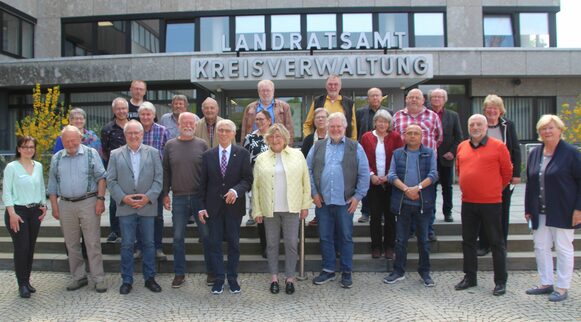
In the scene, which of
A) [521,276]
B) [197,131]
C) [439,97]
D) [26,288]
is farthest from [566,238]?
[26,288]

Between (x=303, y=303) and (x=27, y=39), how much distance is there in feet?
57.8

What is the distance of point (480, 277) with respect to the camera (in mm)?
5809

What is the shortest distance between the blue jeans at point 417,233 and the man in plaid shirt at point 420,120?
56 cm

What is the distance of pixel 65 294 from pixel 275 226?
8.59ft

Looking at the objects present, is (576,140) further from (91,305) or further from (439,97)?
(91,305)

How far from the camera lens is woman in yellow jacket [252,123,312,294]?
206 inches

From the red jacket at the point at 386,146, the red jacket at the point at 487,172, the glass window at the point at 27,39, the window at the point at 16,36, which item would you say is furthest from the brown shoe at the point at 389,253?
the glass window at the point at 27,39

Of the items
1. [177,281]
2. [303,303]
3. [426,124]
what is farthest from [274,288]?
[426,124]

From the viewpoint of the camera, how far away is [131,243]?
540 centimetres

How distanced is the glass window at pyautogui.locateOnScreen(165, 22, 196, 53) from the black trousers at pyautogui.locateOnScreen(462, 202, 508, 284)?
46.6ft

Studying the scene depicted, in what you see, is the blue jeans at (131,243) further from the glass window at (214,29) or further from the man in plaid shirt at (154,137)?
the glass window at (214,29)

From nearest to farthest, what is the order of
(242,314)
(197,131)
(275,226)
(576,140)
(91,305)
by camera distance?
(242,314), (91,305), (275,226), (197,131), (576,140)

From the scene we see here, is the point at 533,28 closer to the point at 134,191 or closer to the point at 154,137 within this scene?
the point at 154,137

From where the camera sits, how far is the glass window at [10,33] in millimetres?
16859
